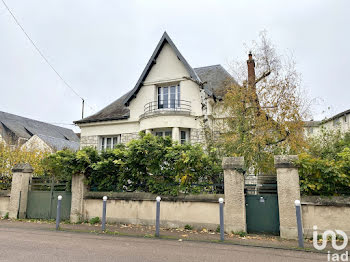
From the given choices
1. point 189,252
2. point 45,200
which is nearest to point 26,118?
point 45,200

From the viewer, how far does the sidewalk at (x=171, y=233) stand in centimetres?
634

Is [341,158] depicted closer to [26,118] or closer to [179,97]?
[179,97]

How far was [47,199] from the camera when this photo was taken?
9922 millimetres

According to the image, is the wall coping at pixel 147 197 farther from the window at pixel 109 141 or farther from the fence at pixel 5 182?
the window at pixel 109 141

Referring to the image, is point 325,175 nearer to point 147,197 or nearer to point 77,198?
point 147,197

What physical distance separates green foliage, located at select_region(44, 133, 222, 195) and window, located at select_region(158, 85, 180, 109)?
6580 millimetres

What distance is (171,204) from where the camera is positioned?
813 centimetres

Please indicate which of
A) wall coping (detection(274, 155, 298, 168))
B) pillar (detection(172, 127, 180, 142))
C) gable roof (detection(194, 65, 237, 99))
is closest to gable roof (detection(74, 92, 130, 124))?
pillar (detection(172, 127, 180, 142))

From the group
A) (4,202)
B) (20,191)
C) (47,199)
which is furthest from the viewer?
(4,202)

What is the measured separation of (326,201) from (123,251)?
5.26 meters

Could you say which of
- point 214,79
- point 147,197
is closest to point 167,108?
point 214,79

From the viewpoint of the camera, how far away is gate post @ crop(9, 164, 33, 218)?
9.98m

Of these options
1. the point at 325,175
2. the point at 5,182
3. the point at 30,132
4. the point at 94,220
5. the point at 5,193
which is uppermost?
the point at 30,132

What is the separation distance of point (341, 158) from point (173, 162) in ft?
15.9
